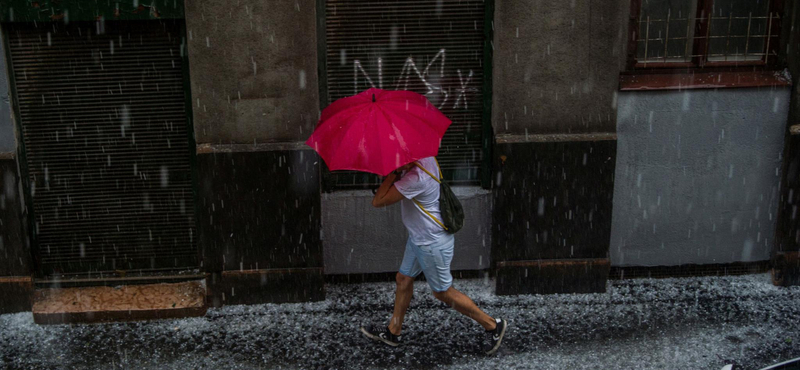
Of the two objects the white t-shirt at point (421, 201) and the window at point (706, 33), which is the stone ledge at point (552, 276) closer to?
the white t-shirt at point (421, 201)

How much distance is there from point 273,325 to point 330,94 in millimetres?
2058

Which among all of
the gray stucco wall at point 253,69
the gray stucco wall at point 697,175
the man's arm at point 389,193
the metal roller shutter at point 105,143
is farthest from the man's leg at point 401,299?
the gray stucco wall at point 697,175

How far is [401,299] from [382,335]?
377 mm

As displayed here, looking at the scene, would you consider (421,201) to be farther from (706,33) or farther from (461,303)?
(706,33)

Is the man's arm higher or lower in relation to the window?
lower

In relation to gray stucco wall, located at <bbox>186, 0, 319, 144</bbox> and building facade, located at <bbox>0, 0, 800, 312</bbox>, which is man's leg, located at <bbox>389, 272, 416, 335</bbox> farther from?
gray stucco wall, located at <bbox>186, 0, 319, 144</bbox>

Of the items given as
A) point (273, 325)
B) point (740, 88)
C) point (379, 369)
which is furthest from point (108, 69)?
point (740, 88)

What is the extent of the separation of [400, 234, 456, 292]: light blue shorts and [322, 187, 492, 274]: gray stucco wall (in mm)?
1315

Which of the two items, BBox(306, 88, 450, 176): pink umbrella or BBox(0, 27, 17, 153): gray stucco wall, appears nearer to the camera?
BBox(306, 88, 450, 176): pink umbrella

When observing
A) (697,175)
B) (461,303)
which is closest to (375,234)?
(461,303)

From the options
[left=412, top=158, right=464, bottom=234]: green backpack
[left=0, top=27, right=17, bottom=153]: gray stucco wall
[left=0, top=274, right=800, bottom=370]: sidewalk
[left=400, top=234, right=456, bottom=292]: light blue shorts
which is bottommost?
[left=0, top=274, right=800, bottom=370]: sidewalk

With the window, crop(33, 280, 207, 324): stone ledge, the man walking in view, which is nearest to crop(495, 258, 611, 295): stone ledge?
the man walking

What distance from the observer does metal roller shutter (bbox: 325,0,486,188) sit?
6219 millimetres

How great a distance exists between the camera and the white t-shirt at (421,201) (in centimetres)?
490
